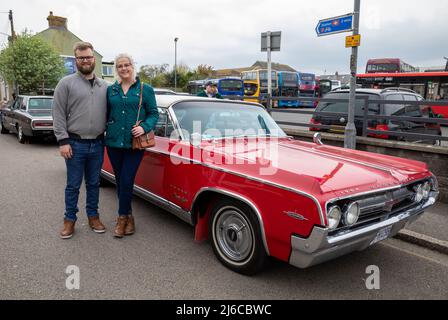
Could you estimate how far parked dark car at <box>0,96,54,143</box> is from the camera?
403 inches

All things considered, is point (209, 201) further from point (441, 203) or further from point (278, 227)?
point (441, 203)

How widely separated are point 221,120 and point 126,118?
1123 millimetres

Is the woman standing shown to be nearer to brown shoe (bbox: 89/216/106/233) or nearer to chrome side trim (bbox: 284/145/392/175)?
brown shoe (bbox: 89/216/106/233)

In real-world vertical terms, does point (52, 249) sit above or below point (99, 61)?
below

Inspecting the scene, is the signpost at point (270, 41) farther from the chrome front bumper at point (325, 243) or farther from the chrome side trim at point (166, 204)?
the chrome front bumper at point (325, 243)

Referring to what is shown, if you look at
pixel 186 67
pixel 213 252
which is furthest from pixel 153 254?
pixel 186 67

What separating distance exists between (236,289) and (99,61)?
166 feet

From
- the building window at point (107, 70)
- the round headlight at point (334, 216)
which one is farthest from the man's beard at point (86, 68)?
the building window at point (107, 70)

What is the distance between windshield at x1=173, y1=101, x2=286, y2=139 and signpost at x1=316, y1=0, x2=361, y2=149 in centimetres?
225

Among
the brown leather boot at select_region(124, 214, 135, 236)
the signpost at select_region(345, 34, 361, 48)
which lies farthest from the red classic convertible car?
the signpost at select_region(345, 34, 361, 48)

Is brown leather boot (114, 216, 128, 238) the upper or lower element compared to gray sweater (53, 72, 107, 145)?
lower

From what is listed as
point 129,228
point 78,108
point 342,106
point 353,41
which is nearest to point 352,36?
point 353,41

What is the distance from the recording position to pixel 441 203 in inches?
212

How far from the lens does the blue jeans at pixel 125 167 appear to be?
12.7 ft
